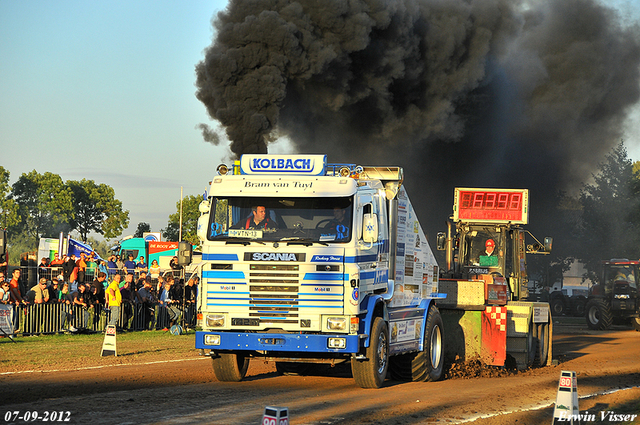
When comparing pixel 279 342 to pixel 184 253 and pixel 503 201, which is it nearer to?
pixel 184 253

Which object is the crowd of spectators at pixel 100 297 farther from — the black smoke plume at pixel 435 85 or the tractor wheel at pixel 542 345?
the tractor wheel at pixel 542 345

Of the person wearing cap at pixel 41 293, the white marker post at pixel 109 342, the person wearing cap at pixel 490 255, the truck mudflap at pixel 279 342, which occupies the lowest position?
the white marker post at pixel 109 342

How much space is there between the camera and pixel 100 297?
20609mm

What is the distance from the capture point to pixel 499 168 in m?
38.3

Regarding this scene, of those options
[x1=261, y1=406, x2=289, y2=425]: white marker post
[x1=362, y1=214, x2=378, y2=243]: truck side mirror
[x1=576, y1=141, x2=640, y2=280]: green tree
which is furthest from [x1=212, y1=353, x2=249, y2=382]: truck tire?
[x1=576, y1=141, x2=640, y2=280]: green tree

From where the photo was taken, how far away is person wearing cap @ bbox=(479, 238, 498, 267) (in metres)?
18.0

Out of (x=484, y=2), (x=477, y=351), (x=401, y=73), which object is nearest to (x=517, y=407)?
(x=477, y=351)

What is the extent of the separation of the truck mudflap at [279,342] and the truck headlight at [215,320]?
11cm

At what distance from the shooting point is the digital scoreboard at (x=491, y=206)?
1814 cm

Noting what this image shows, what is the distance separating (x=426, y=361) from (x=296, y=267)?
3368 millimetres

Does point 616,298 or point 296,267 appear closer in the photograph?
point 296,267

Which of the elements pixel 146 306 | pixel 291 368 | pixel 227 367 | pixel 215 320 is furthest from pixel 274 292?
pixel 146 306

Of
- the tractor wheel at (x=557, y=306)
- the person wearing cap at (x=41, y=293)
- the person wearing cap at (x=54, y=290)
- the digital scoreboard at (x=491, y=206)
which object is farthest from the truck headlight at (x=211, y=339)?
the tractor wheel at (x=557, y=306)

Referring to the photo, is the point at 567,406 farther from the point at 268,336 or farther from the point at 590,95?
the point at 590,95
